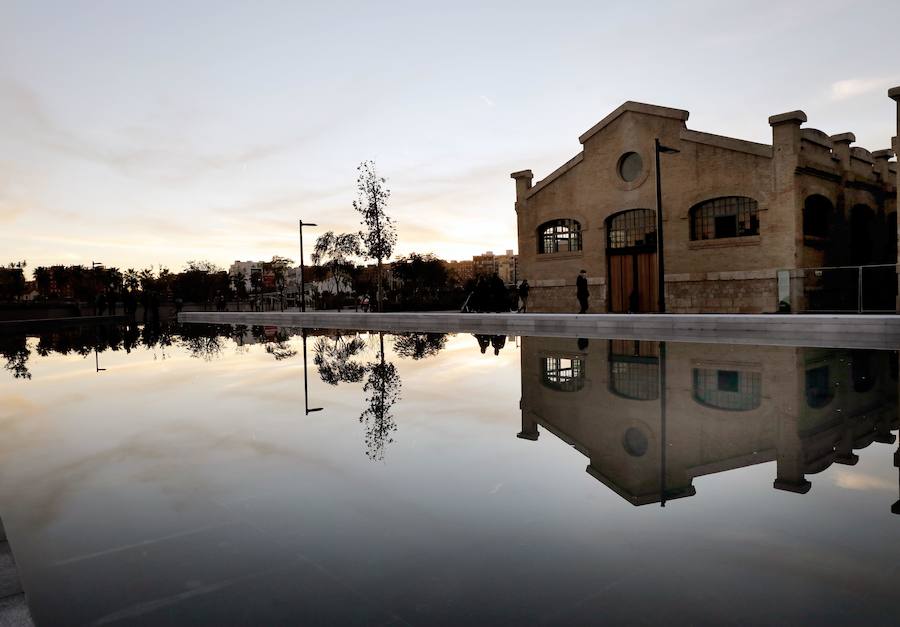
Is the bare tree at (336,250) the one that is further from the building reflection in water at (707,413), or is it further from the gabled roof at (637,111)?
the building reflection in water at (707,413)

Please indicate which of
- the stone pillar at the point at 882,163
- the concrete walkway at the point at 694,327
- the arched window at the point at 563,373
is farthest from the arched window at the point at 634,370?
the stone pillar at the point at 882,163

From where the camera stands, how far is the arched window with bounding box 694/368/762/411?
6895 mm

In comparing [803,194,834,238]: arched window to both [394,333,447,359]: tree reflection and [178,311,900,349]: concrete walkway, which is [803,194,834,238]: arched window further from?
[394,333,447,359]: tree reflection

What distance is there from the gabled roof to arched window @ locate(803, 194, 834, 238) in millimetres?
6049

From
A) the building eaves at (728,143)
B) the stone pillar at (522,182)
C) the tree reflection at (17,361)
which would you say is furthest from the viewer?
the stone pillar at (522,182)

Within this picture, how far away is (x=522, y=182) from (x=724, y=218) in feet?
35.2

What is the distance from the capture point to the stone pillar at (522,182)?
31.6m

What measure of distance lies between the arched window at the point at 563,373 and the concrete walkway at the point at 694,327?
5324 millimetres

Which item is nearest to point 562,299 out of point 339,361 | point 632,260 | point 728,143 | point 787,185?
point 632,260

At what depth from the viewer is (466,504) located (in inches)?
152

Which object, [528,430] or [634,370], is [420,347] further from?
[528,430]

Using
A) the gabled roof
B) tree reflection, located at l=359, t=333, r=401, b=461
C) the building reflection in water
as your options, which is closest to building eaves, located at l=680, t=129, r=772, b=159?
the gabled roof

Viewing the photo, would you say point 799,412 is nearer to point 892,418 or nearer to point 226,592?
point 892,418

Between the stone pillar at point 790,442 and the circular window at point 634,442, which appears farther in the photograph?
the circular window at point 634,442
